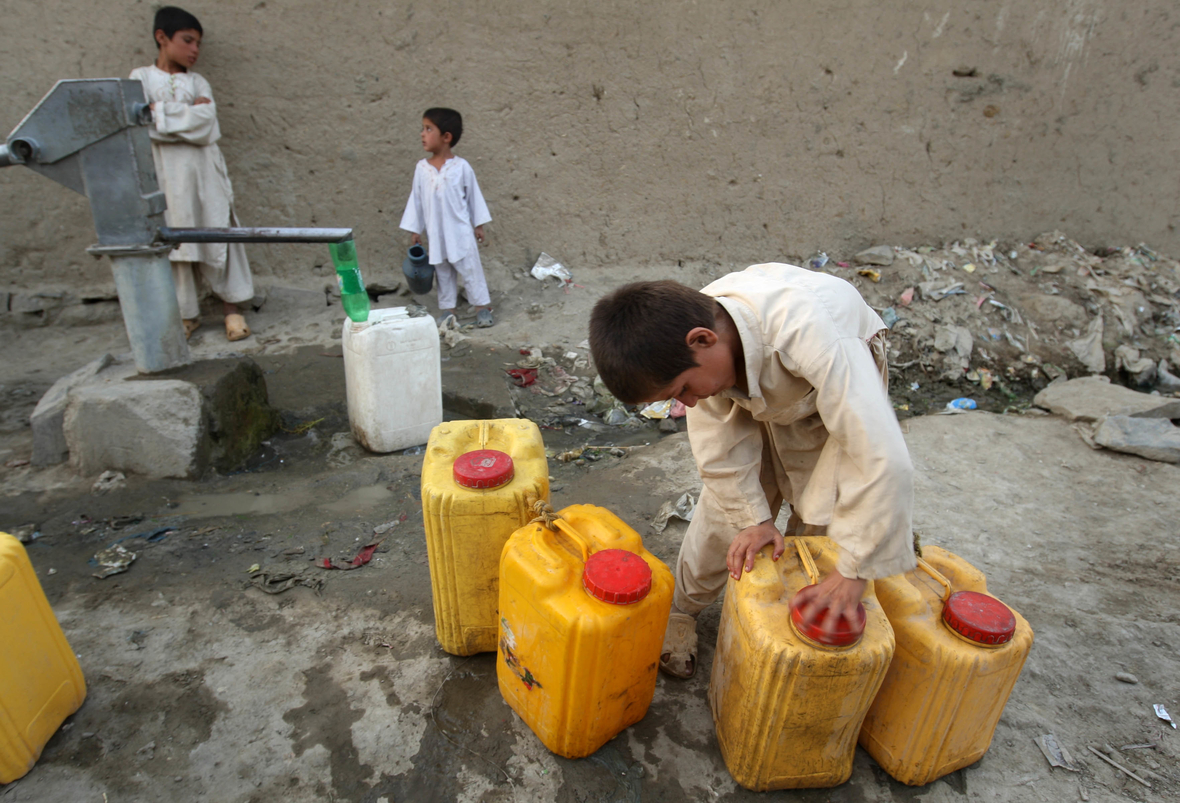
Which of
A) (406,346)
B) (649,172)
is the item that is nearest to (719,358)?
(406,346)

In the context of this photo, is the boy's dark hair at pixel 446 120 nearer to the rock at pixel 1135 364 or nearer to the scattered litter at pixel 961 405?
the scattered litter at pixel 961 405

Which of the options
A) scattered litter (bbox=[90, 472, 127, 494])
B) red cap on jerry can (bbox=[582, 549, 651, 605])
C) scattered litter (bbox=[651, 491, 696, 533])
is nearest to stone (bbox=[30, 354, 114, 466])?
scattered litter (bbox=[90, 472, 127, 494])

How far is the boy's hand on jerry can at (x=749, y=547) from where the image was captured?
57.7 inches

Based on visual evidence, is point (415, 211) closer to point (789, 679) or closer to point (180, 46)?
point (180, 46)

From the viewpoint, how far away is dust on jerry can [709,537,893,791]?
1294 mm

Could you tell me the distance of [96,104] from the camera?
7.73 feet

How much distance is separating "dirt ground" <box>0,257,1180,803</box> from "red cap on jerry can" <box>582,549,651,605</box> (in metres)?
0.52

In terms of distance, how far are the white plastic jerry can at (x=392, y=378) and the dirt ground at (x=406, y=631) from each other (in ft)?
0.52

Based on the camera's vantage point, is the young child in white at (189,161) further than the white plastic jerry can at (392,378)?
Yes

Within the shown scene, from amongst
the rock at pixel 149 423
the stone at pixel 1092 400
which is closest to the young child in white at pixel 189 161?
the rock at pixel 149 423

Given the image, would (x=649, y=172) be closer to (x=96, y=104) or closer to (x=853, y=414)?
(x=96, y=104)

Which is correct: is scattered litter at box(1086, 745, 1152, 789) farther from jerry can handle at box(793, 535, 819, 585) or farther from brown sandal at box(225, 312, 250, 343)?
brown sandal at box(225, 312, 250, 343)

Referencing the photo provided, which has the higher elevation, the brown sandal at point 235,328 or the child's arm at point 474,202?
the child's arm at point 474,202

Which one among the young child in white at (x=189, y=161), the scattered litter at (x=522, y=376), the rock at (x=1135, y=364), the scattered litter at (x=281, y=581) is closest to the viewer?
the scattered litter at (x=281, y=581)
